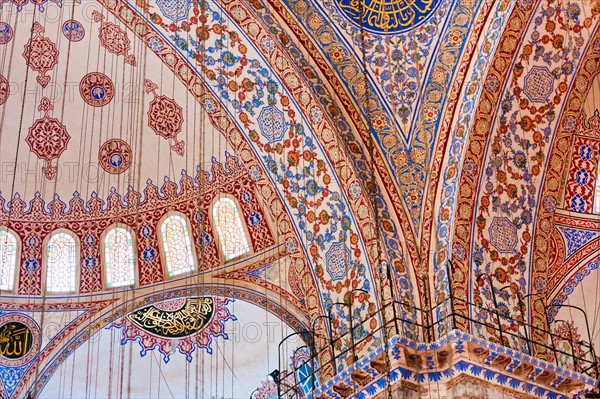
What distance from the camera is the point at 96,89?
12.8m

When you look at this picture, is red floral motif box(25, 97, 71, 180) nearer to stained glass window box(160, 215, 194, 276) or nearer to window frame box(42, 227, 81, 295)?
window frame box(42, 227, 81, 295)

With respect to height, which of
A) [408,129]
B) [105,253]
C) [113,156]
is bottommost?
[408,129]

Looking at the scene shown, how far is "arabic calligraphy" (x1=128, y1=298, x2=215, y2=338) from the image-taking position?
43.3ft

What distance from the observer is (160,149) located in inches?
513

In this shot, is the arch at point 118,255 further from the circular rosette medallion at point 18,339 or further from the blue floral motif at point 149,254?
the circular rosette medallion at point 18,339

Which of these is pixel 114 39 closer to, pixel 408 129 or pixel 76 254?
pixel 76 254

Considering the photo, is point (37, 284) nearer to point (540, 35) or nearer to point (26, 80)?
point (26, 80)

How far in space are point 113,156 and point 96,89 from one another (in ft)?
3.05

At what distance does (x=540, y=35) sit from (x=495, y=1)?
50 centimetres

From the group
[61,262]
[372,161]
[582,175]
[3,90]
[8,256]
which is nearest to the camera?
[372,161]

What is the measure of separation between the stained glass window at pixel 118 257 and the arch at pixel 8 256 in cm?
110

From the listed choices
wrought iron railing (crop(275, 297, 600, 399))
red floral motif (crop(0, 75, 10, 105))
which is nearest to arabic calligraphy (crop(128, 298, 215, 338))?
red floral motif (crop(0, 75, 10, 105))

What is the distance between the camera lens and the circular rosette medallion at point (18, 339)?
41.5 ft

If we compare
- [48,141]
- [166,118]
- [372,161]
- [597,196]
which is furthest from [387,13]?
[48,141]
